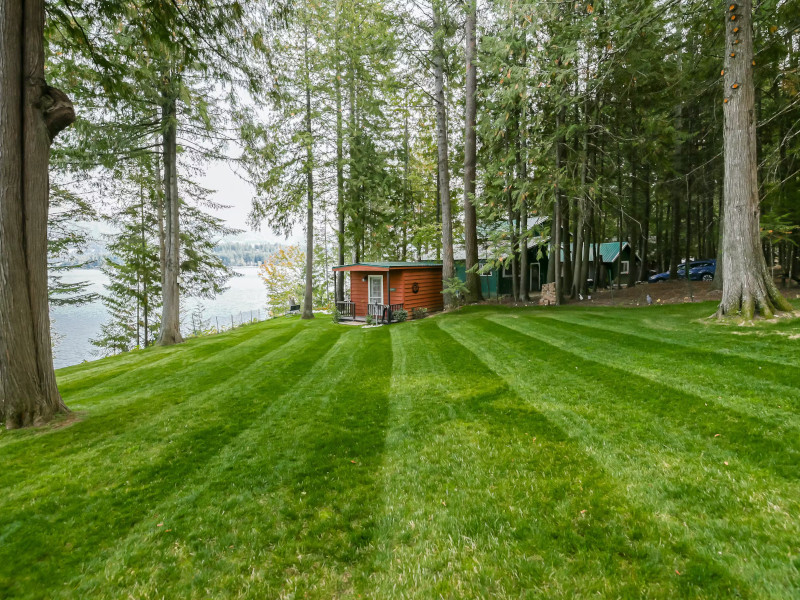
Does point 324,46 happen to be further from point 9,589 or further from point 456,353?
point 9,589

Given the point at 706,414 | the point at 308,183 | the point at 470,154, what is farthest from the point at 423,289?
the point at 706,414

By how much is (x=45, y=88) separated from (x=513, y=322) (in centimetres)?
1155

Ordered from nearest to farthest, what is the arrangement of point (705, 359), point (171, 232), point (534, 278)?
point (705, 359) < point (171, 232) < point (534, 278)

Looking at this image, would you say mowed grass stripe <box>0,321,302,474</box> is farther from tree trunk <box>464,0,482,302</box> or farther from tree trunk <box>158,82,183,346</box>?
tree trunk <box>464,0,482,302</box>

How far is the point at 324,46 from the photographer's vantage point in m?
18.6

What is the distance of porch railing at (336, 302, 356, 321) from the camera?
19547 millimetres

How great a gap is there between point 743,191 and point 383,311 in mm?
12930

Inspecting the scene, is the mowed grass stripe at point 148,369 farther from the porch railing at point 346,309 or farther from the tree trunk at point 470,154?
the tree trunk at point 470,154

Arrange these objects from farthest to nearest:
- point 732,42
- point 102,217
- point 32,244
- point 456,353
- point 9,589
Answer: point 102,217, point 456,353, point 732,42, point 32,244, point 9,589

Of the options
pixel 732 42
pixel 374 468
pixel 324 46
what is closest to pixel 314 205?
pixel 324 46

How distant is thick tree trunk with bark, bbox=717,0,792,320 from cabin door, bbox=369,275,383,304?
13642 mm

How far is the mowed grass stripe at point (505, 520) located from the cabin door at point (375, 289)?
A: 47.1 feet

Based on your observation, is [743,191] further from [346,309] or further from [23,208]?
[346,309]

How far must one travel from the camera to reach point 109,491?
10.9ft
